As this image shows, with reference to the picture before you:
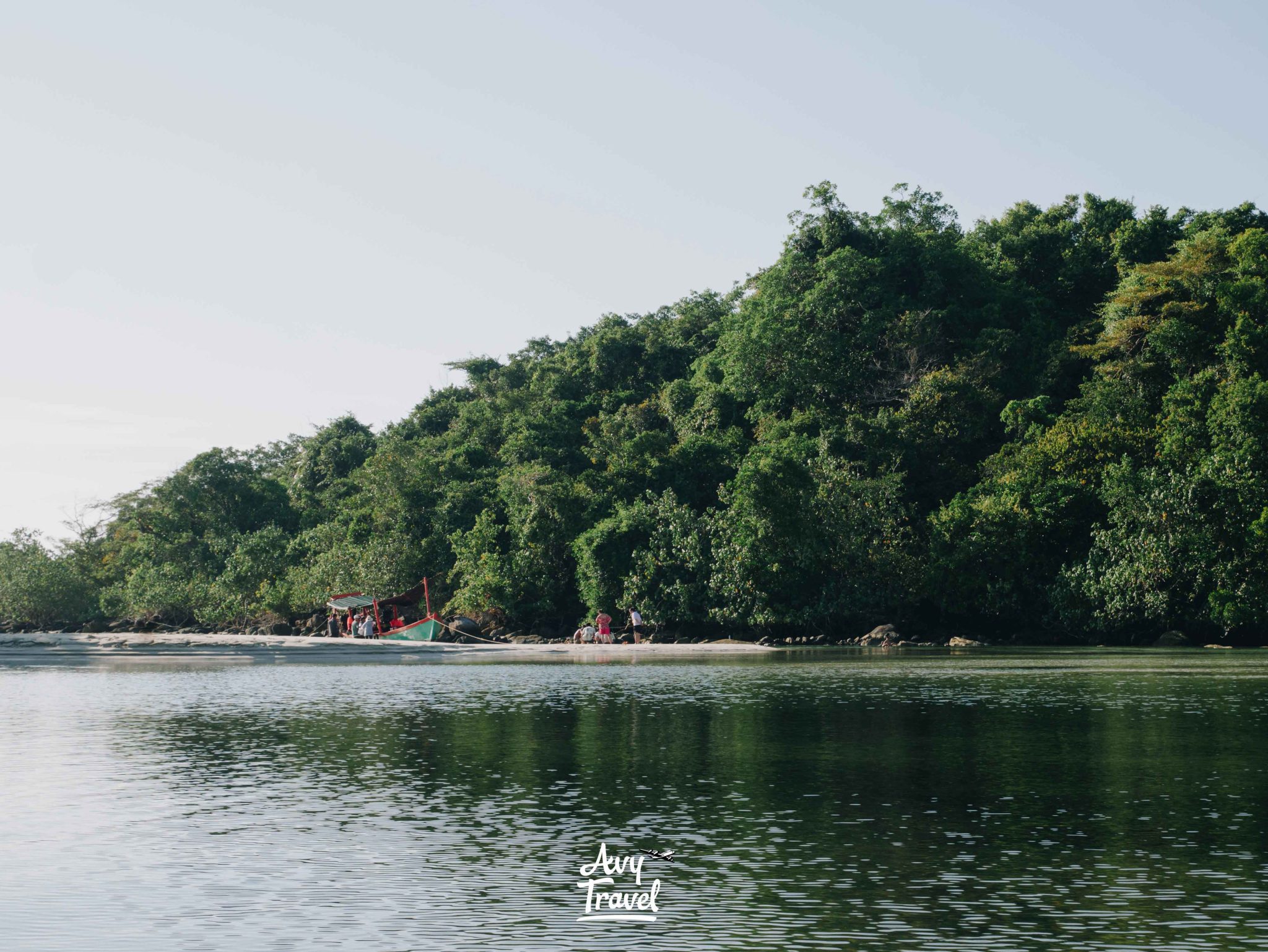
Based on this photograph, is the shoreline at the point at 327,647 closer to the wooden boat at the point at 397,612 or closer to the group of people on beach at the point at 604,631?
the group of people on beach at the point at 604,631

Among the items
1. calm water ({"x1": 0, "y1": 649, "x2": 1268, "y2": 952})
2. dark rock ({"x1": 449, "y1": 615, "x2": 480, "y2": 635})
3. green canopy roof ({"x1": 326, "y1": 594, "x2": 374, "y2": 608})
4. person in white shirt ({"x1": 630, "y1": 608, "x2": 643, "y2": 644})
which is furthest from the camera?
dark rock ({"x1": 449, "y1": 615, "x2": 480, "y2": 635})

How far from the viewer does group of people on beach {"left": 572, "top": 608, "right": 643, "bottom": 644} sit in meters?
55.3

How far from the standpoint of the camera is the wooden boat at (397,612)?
58.1m

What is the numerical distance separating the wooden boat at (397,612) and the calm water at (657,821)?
99.9ft

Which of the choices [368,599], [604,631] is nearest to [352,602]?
[368,599]

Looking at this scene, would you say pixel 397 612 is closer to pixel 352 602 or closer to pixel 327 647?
pixel 352 602

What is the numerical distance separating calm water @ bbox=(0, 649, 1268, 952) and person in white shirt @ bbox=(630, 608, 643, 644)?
27095mm

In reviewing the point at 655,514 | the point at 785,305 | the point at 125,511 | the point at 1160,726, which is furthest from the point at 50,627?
the point at 1160,726

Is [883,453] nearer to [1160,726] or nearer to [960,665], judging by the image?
Answer: [960,665]

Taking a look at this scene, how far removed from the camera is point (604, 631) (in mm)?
55688

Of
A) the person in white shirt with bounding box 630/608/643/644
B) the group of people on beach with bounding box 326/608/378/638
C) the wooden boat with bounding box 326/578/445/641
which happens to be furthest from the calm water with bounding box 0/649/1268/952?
the group of people on beach with bounding box 326/608/378/638

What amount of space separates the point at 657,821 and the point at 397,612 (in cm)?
5457

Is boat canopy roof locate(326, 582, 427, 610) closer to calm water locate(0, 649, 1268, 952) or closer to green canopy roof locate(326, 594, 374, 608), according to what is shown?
green canopy roof locate(326, 594, 374, 608)
